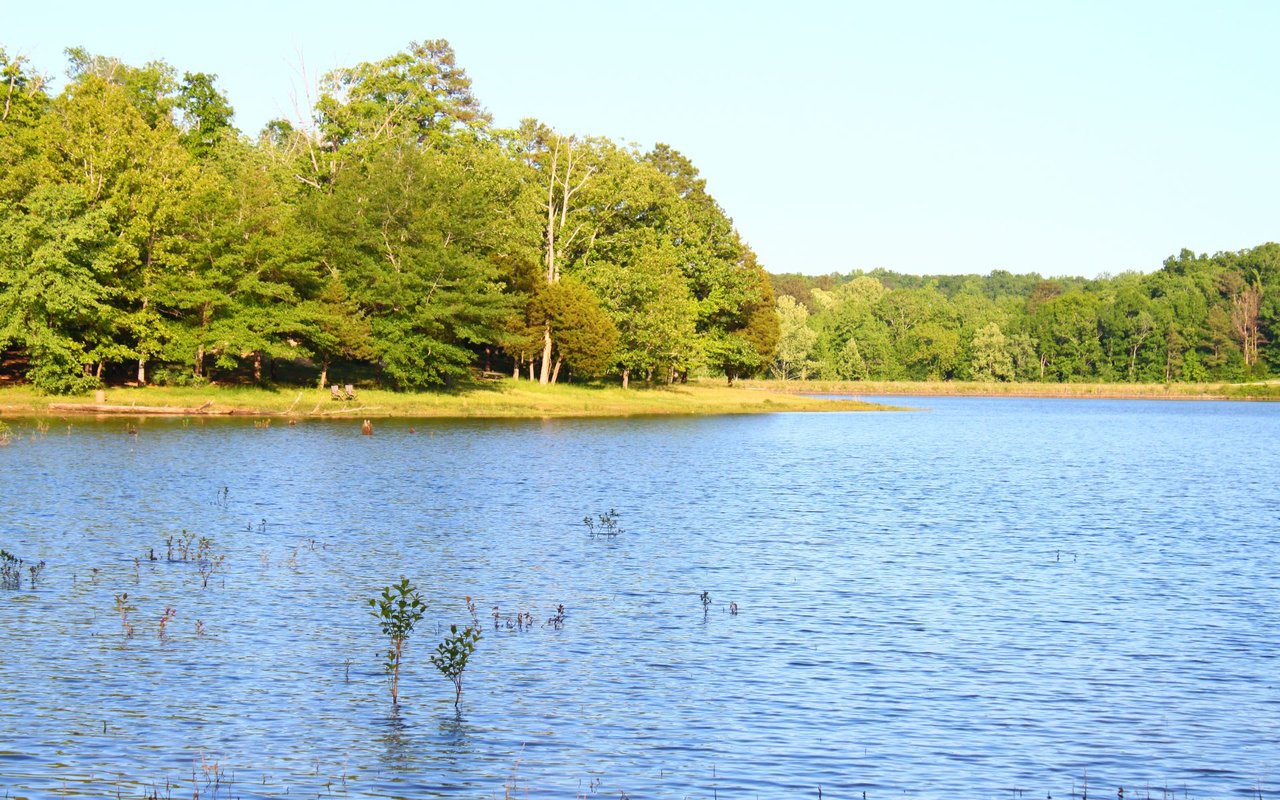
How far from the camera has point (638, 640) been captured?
21719mm

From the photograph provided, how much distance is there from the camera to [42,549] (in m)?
28.6

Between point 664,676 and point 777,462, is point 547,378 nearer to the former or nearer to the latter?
point 777,462

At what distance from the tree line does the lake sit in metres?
28.6

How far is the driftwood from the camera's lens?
238ft

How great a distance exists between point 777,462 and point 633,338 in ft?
152

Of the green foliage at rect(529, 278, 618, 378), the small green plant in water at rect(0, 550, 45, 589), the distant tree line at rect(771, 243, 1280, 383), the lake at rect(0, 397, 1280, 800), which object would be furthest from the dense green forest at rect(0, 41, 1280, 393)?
the distant tree line at rect(771, 243, 1280, 383)

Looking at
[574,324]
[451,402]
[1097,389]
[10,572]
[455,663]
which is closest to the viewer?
[455,663]

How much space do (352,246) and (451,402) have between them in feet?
41.6

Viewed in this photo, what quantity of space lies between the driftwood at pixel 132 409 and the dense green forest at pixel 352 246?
250 cm

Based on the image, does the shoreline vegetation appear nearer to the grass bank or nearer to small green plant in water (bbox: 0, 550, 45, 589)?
the grass bank

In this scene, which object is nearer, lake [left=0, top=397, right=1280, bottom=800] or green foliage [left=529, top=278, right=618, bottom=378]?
lake [left=0, top=397, right=1280, bottom=800]

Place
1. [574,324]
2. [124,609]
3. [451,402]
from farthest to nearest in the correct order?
[574,324] < [451,402] < [124,609]

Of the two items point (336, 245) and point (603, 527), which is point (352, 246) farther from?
point (603, 527)

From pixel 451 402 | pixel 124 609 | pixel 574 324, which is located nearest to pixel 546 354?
pixel 574 324
